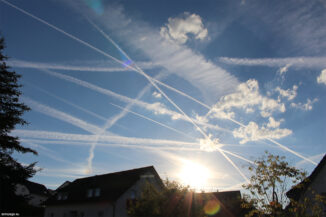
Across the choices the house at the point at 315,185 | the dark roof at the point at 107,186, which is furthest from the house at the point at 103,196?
the house at the point at 315,185

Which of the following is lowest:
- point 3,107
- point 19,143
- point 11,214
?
point 11,214

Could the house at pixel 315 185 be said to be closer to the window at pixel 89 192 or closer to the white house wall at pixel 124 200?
the white house wall at pixel 124 200

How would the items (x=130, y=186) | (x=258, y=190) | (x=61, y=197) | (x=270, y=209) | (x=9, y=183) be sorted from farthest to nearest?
(x=61, y=197) < (x=130, y=186) < (x=9, y=183) < (x=258, y=190) < (x=270, y=209)

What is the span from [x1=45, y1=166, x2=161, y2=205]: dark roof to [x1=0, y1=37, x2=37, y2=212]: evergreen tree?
14.2m

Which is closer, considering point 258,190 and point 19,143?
point 258,190

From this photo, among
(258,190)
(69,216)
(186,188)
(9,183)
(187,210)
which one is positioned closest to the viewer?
(258,190)

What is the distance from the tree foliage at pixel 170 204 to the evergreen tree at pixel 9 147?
27.9 ft

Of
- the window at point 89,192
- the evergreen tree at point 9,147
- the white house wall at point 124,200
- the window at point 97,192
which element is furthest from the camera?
the window at point 89,192

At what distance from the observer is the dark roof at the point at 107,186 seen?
1204 inches

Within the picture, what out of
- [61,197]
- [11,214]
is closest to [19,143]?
[11,214]

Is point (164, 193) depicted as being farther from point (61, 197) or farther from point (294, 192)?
point (61, 197)

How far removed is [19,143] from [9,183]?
2.85m

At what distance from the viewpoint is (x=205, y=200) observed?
61.1ft

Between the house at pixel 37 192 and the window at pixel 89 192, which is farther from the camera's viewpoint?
the house at pixel 37 192
